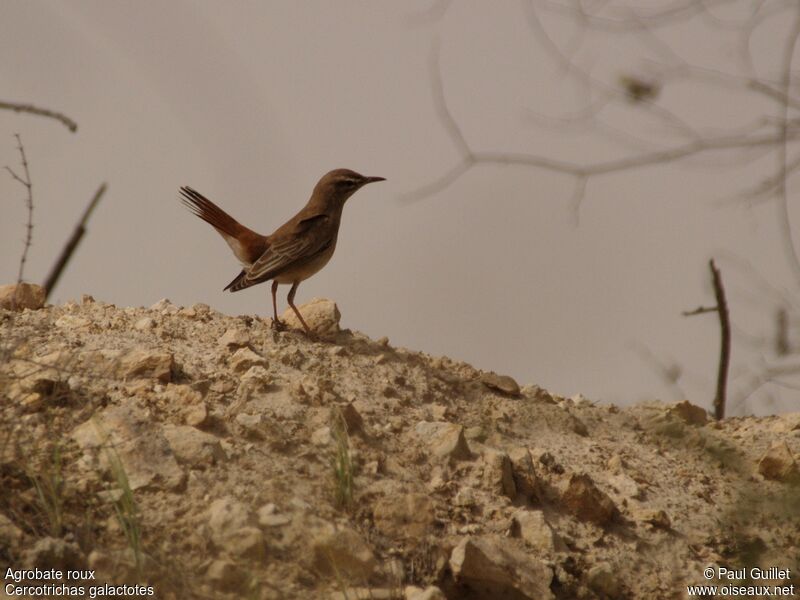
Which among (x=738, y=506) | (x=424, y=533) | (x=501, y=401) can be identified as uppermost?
(x=501, y=401)

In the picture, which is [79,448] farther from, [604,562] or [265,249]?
[265,249]

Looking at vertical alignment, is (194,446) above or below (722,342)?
below

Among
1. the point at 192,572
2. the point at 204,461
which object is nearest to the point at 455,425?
the point at 204,461

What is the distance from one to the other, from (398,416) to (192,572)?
179cm

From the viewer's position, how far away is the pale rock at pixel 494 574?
4414 mm

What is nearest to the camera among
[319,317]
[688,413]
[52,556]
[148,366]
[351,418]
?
[52,556]

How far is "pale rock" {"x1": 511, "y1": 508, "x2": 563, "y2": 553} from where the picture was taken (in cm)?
477

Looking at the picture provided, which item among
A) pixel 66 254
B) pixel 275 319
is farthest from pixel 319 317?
pixel 66 254

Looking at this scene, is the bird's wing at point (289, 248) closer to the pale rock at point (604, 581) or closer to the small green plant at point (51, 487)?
the small green plant at point (51, 487)

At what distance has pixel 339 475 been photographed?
15.3 feet

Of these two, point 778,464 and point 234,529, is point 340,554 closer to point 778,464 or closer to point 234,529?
point 234,529

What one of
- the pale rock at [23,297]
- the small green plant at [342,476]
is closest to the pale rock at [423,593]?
the small green plant at [342,476]

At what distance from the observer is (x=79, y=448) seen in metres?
4.71

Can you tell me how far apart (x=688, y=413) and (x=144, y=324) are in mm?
3529
